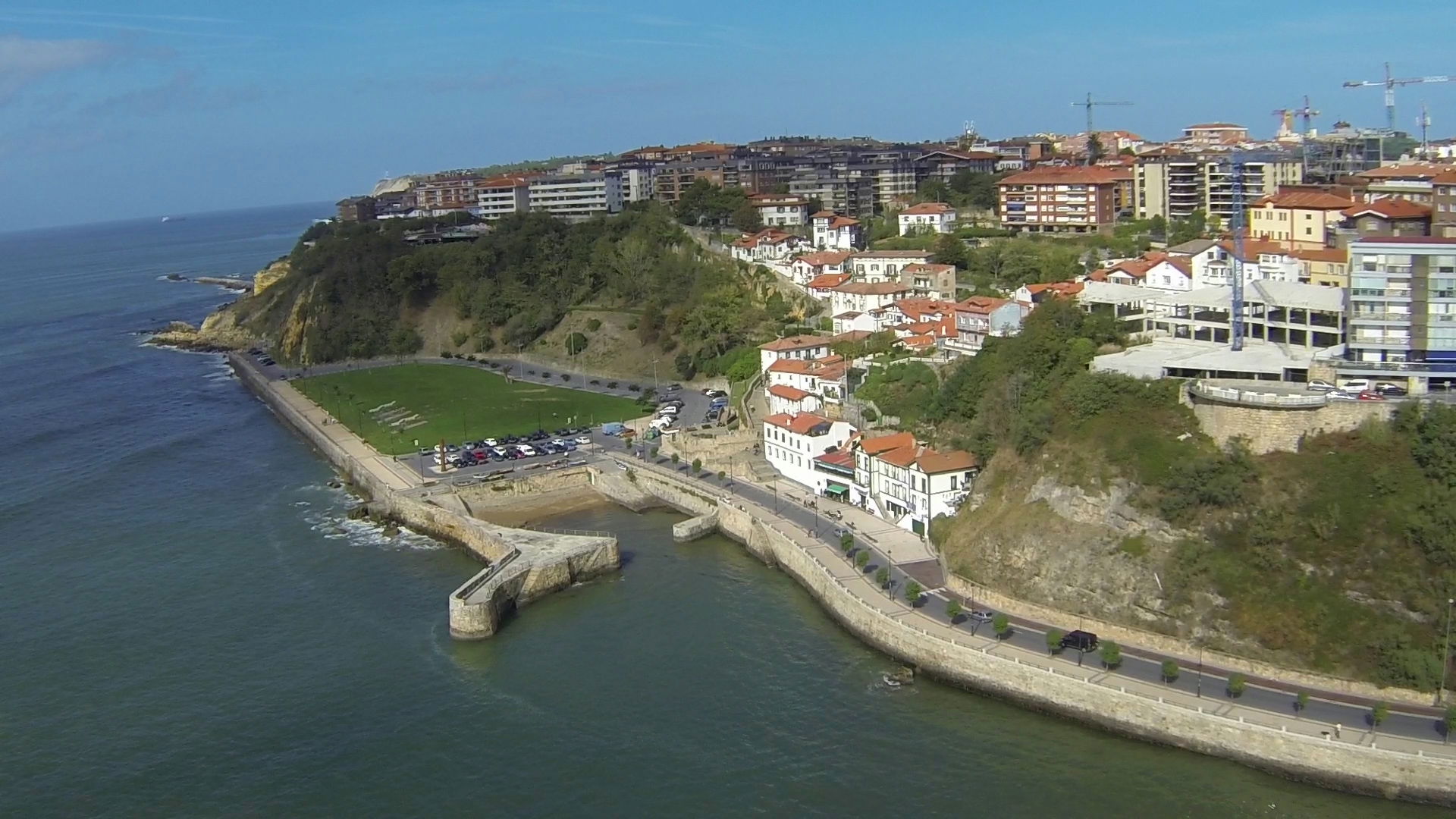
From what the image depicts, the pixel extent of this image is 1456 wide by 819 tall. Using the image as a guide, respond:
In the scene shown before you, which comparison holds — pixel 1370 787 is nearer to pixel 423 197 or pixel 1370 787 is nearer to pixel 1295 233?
pixel 1295 233

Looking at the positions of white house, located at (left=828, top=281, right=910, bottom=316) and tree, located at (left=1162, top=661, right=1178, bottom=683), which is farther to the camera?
white house, located at (left=828, top=281, right=910, bottom=316)

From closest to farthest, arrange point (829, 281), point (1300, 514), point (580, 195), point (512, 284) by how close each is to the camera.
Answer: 1. point (1300, 514)
2. point (829, 281)
3. point (512, 284)
4. point (580, 195)

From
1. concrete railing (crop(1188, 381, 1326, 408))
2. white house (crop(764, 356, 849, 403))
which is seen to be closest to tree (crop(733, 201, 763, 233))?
white house (crop(764, 356, 849, 403))

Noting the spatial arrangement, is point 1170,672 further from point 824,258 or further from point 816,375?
point 824,258

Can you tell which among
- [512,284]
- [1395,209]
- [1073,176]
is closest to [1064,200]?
[1073,176]

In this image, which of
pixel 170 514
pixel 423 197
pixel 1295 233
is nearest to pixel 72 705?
pixel 170 514

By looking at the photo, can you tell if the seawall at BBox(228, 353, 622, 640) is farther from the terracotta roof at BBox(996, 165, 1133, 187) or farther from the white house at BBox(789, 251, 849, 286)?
the terracotta roof at BBox(996, 165, 1133, 187)

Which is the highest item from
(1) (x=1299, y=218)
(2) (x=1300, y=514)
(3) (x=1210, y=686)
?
(1) (x=1299, y=218)
